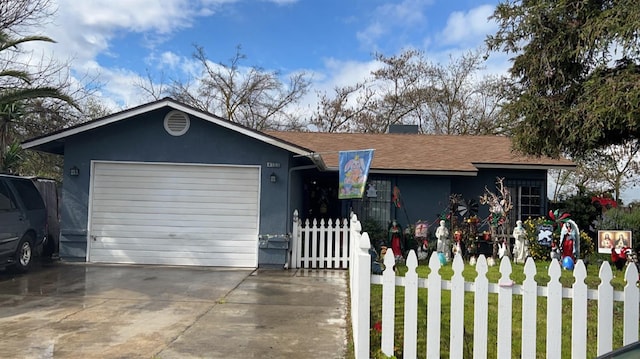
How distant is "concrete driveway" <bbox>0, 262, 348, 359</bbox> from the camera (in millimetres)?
5309

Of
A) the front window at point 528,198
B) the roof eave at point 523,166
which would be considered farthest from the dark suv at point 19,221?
the front window at point 528,198

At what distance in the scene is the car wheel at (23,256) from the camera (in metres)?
9.78

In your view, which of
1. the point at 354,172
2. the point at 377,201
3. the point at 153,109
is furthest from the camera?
the point at 377,201

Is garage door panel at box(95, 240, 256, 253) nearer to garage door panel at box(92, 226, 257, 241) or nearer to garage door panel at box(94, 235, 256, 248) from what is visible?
garage door panel at box(94, 235, 256, 248)

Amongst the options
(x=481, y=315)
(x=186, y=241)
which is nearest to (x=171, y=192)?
(x=186, y=241)

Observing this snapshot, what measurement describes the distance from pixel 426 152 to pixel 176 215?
7.95 meters

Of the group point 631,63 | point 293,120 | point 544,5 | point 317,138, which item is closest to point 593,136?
point 631,63

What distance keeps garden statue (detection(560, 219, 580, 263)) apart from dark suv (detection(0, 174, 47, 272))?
1132 centimetres

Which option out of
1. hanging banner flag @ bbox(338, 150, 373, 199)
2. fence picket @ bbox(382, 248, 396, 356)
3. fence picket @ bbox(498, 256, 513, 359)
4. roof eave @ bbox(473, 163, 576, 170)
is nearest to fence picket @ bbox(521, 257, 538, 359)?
fence picket @ bbox(498, 256, 513, 359)

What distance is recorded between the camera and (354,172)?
10.3 meters

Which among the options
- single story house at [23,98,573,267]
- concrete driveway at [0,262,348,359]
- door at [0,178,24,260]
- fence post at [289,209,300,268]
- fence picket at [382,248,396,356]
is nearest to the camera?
fence picket at [382,248,396,356]

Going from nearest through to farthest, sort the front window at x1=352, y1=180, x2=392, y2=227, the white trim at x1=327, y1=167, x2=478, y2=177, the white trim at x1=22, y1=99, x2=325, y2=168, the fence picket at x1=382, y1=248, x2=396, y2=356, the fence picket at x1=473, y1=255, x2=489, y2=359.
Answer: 1. the fence picket at x1=473, y1=255, x2=489, y2=359
2. the fence picket at x1=382, y1=248, x2=396, y2=356
3. the white trim at x1=22, y1=99, x2=325, y2=168
4. the white trim at x1=327, y1=167, x2=478, y2=177
5. the front window at x1=352, y1=180, x2=392, y2=227

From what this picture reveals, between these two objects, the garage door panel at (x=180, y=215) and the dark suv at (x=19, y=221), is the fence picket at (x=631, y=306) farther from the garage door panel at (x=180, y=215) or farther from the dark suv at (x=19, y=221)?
the dark suv at (x=19, y=221)

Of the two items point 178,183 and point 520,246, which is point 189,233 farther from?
point 520,246
